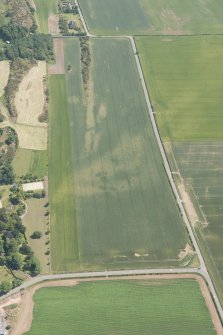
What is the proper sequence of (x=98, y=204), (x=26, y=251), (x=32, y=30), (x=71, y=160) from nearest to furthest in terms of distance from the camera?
1. (x=26, y=251)
2. (x=98, y=204)
3. (x=71, y=160)
4. (x=32, y=30)

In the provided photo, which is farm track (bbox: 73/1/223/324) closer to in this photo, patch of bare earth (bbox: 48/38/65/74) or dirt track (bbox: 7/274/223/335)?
dirt track (bbox: 7/274/223/335)

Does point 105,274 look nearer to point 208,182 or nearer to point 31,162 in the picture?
point 208,182

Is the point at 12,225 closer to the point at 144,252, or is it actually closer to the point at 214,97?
the point at 144,252

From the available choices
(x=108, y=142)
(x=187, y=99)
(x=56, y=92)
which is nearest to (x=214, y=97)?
(x=187, y=99)

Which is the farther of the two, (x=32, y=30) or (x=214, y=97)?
(x=32, y=30)

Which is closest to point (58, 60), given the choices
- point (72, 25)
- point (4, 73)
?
point (4, 73)

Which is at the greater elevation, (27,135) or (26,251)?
(27,135)

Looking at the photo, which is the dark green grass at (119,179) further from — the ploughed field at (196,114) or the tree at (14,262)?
the tree at (14,262)

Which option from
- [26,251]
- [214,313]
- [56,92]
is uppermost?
[56,92]
